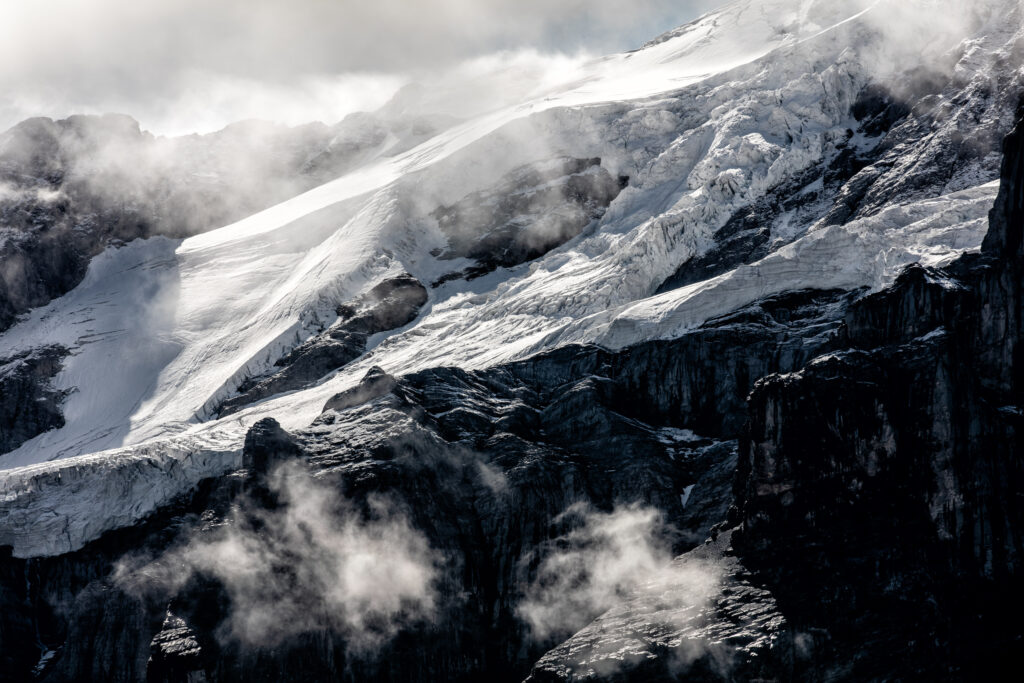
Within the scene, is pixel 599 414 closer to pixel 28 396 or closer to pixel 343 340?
pixel 343 340

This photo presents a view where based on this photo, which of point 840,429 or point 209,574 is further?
point 209,574

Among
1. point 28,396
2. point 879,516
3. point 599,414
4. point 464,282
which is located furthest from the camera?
point 28,396

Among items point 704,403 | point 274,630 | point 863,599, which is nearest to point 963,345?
point 863,599

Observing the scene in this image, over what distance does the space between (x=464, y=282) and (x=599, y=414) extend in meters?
52.8

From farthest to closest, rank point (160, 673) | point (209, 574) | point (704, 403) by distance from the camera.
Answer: point (704, 403), point (209, 574), point (160, 673)

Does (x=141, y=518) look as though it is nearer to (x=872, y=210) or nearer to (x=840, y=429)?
(x=840, y=429)

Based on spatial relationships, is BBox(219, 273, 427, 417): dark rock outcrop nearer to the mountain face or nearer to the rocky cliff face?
the mountain face

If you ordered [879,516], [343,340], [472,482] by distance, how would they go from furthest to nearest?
[343,340] < [472,482] < [879,516]

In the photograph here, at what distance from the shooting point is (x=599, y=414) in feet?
395

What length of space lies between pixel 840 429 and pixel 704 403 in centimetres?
2600

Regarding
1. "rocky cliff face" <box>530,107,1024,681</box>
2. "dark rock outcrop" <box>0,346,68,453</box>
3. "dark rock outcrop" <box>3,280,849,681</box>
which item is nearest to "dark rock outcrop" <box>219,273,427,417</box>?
"dark rock outcrop" <box>3,280,849,681</box>

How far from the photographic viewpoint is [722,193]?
152 metres

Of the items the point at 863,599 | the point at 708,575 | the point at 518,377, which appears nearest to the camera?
the point at 863,599

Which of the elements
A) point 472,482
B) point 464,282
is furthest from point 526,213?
point 472,482
